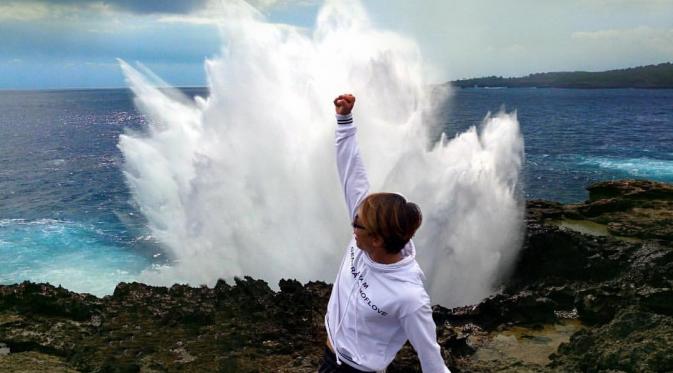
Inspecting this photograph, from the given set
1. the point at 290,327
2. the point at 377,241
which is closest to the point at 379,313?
the point at 377,241

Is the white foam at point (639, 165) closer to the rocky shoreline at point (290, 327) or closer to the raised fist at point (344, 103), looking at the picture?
the rocky shoreline at point (290, 327)

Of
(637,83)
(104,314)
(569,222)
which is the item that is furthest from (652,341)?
(637,83)

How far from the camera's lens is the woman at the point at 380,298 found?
2131mm

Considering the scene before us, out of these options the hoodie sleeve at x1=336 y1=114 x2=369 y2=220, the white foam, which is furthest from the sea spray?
the white foam

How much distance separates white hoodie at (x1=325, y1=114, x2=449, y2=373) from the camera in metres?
2.14

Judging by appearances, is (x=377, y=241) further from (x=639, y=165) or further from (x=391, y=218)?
(x=639, y=165)

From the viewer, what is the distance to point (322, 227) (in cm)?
1472

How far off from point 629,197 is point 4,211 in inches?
975

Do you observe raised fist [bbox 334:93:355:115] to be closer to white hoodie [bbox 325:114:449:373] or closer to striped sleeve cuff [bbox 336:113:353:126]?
striped sleeve cuff [bbox 336:113:353:126]

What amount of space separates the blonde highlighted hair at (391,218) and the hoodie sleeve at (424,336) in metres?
0.28

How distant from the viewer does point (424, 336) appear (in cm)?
212

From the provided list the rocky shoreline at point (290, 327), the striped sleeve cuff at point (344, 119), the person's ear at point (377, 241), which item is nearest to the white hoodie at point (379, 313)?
the person's ear at point (377, 241)

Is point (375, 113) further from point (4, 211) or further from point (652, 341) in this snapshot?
point (4, 211)

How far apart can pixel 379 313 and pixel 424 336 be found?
0.74 ft
